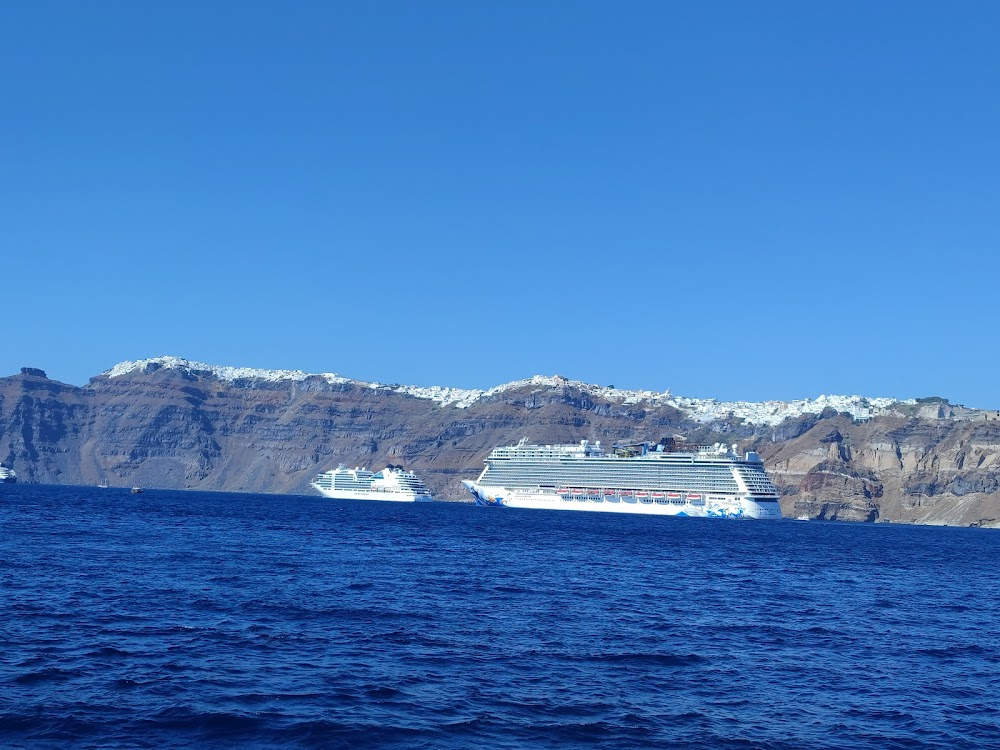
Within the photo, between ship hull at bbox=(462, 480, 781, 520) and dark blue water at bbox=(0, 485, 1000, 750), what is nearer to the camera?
dark blue water at bbox=(0, 485, 1000, 750)

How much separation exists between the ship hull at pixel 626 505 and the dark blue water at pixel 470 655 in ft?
317

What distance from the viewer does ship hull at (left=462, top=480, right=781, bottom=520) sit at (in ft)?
483

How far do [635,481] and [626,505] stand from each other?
3801mm

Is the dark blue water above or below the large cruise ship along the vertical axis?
below

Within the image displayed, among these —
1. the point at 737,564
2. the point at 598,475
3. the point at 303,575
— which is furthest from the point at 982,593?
the point at 598,475

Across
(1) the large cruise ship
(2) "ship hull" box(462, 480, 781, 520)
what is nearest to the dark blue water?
(2) "ship hull" box(462, 480, 781, 520)

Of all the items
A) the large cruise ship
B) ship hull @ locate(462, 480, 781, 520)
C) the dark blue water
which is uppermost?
the large cruise ship

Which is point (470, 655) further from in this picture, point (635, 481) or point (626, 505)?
point (635, 481)

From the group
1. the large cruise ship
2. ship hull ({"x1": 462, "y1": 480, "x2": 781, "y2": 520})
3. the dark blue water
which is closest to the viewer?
the dark blue water

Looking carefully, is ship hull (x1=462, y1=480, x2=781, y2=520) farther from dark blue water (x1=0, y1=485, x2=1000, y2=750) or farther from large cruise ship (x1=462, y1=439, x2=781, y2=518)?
dark blue water (x1=0, y1=485, x2=1000, y2=750)

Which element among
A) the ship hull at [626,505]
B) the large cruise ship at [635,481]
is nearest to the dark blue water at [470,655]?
the ship hull at [626,505]

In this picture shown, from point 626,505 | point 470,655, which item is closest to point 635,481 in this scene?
point 626,505

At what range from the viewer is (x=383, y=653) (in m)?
25.8

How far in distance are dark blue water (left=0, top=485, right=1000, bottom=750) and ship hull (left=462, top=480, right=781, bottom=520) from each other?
96553 mm
